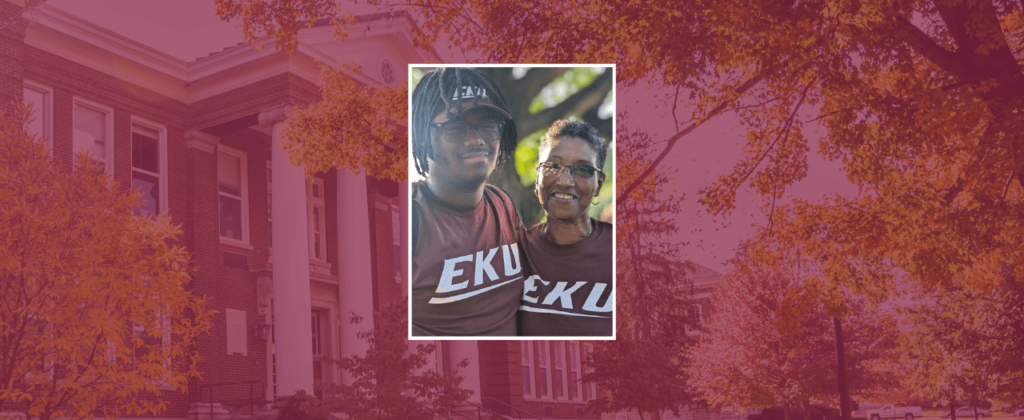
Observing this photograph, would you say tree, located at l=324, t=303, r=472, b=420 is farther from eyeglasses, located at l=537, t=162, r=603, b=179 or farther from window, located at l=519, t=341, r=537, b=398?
window, located at l=519, t=341, r=537, b=398

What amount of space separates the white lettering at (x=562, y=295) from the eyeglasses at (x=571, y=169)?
953 mm

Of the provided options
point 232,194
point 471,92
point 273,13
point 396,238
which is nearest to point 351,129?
point 273,13

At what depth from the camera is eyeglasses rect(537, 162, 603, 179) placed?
8.16m

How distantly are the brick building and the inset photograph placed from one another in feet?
38.9

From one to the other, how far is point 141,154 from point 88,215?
11545 mm

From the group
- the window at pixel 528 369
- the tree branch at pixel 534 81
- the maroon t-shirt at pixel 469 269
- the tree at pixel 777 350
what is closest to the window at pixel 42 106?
the maroon t-shirt at pixel 469 269

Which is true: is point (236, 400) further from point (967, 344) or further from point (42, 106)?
point (967, 344)

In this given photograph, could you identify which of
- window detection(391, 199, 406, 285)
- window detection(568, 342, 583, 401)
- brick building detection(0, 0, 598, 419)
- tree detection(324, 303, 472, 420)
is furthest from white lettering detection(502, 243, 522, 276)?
window detection(568, 342, 583, 401)

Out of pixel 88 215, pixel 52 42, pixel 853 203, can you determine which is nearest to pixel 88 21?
pixel 52 42

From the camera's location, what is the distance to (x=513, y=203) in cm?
826

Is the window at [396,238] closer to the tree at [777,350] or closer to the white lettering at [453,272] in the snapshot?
the tree at [777,350]

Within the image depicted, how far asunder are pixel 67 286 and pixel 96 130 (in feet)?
36.9

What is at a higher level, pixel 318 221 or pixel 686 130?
pixel 318 221

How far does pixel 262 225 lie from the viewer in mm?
25562
